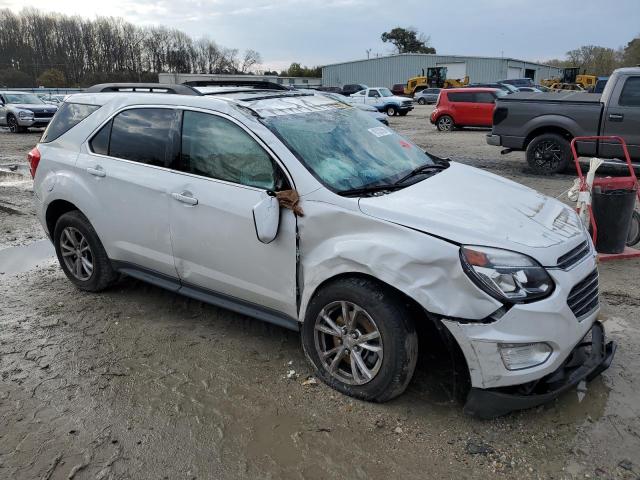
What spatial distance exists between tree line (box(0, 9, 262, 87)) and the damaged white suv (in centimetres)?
6358

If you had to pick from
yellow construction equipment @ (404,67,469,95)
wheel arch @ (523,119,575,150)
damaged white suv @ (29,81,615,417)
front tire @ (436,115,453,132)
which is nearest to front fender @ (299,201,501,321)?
damaged white suv @ (29,81,615,417)

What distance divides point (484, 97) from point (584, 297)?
18807mm

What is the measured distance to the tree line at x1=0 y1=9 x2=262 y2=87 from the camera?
217 feet

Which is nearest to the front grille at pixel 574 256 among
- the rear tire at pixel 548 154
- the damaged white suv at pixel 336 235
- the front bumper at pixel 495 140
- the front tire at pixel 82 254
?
the damaged white suv at pixel 336 235

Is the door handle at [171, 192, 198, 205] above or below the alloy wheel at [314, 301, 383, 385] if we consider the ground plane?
above

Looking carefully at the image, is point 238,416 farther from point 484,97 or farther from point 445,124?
point 445,124

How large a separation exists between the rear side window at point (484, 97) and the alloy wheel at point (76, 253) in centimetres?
1834

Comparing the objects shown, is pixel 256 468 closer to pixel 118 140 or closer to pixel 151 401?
pixel 151 401

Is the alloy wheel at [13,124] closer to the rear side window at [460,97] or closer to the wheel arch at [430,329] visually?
the rear side window at [460,97]

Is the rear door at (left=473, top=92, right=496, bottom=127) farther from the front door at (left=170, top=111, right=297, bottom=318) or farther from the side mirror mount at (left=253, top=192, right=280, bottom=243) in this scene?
the side mirror mount at (left=253, top=192, right=280, bottom=243)

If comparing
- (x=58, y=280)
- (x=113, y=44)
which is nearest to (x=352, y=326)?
(x=58, y=280)

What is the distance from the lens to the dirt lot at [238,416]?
267 centimetres

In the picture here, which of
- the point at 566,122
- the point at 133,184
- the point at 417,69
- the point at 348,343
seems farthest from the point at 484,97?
the point at 417,69

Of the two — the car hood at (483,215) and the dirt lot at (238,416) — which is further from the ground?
the car hood at (483,215)
